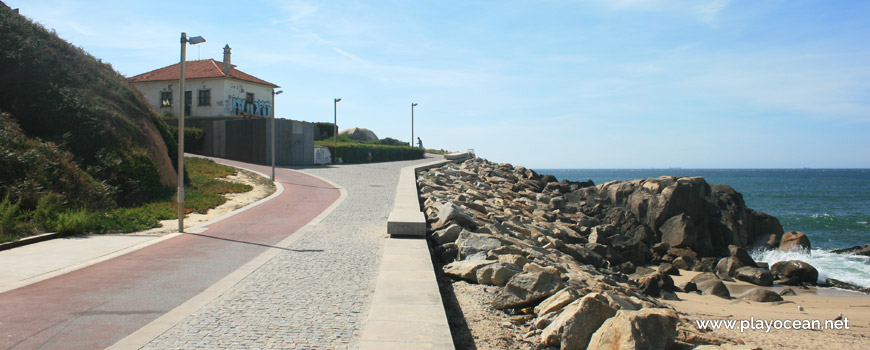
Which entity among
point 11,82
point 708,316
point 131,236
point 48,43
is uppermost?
point 48,43

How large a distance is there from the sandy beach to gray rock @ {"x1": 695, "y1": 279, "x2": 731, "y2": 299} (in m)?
0.23

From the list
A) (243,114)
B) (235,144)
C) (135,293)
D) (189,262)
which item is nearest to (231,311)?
(135,293)

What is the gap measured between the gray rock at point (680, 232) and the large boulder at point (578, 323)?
51.7ft

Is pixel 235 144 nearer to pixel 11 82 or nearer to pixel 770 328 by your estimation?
pixel 11 82

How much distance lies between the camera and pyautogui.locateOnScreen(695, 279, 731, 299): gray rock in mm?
13961

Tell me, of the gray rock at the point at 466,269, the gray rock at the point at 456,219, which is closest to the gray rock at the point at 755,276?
the gray rock at the point at 456,219

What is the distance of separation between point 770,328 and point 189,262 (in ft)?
35.2

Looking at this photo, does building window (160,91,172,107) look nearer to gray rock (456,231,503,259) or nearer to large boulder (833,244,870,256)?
gray rock (456,231,503,259)

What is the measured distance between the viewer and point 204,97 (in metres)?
45.8

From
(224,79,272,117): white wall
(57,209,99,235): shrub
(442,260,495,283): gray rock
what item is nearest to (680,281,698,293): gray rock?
(442,260,495,283): gray rock

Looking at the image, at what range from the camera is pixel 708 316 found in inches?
460

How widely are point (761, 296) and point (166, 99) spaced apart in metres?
45.6

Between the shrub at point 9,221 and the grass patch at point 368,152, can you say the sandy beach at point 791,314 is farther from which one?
the grass patch at point 368,152

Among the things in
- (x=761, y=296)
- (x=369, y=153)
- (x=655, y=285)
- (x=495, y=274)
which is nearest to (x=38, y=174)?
(x=495, y=274)
